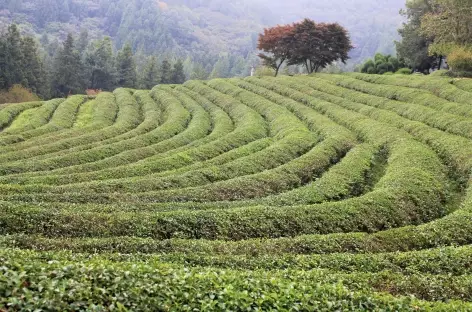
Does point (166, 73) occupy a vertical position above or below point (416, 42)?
below

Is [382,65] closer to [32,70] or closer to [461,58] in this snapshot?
[461,58]

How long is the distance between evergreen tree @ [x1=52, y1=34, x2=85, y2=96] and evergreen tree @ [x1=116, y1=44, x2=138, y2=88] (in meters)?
12.0

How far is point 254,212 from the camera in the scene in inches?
774

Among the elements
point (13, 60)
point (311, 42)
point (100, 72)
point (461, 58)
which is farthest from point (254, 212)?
point (100, 72)

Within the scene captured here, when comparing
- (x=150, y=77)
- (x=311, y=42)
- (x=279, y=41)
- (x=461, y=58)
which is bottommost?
(x=150, y=77)

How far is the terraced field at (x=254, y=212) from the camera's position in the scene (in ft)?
30.9

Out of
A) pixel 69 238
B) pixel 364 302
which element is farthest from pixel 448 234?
pixel 69 238

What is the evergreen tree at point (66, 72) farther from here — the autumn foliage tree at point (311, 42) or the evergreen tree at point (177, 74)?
the autumn foliage tree at point (311, 42)

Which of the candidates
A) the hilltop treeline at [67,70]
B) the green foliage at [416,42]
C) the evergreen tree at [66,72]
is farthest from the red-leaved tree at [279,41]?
the evergreen tree at [66,72]

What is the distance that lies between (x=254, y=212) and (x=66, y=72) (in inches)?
4024

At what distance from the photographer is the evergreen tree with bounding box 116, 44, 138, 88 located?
121 m

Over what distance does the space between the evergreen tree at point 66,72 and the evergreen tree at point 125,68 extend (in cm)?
1201

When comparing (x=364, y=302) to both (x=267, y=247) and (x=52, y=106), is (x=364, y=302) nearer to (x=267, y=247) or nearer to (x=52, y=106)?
(x=267, y=247)

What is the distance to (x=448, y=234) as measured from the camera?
18859 millimetres
